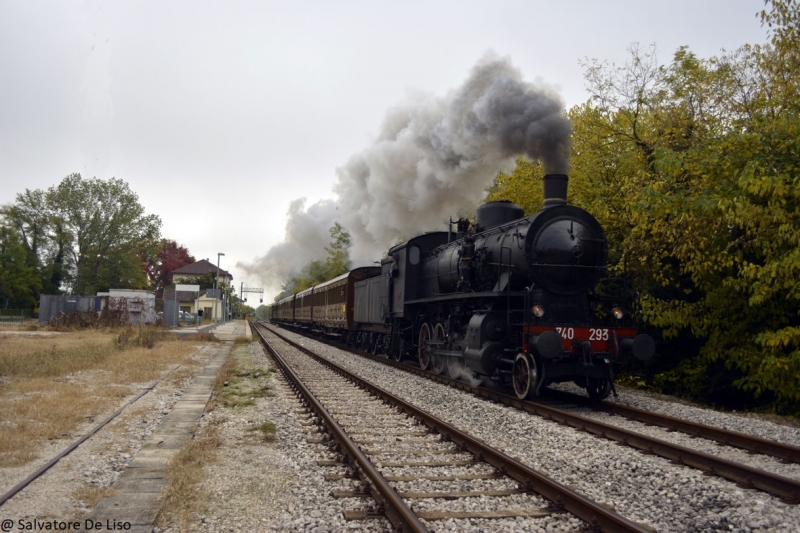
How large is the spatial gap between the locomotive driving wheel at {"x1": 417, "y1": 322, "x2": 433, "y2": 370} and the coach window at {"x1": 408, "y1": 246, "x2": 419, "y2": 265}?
5.57 ft

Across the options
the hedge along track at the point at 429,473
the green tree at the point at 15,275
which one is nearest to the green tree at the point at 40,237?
the green tree at the point at 15,275

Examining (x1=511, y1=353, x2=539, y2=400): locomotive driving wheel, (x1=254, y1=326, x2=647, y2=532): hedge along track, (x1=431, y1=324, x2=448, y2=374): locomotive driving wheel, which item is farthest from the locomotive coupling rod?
(x1=431, y1=324, x2=448, y2=374): locomotive driving wheel

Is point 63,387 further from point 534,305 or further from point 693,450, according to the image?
point 693,450

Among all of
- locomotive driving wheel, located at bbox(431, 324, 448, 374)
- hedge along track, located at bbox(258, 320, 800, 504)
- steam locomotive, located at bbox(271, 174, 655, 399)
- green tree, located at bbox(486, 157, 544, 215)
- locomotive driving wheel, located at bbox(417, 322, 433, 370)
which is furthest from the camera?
green tree, located at bbox(486, 157, 544, 215)

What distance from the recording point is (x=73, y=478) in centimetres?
543

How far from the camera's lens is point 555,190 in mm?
10875

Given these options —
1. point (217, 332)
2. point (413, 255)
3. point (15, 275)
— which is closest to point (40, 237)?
point (15, 275)

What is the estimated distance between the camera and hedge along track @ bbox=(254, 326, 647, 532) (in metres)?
4.48

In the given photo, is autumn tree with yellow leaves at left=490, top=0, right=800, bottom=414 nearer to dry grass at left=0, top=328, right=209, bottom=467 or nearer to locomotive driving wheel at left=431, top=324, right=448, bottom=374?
locomotive driving wheel at left=431, top=324, right=448, bottom=374

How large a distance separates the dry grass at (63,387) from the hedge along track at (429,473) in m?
3.13

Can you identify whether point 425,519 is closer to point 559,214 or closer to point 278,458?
point 278,458

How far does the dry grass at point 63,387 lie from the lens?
23.5ft

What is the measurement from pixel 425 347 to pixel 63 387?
7.50 meters

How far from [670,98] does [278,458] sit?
12424 millimetres
